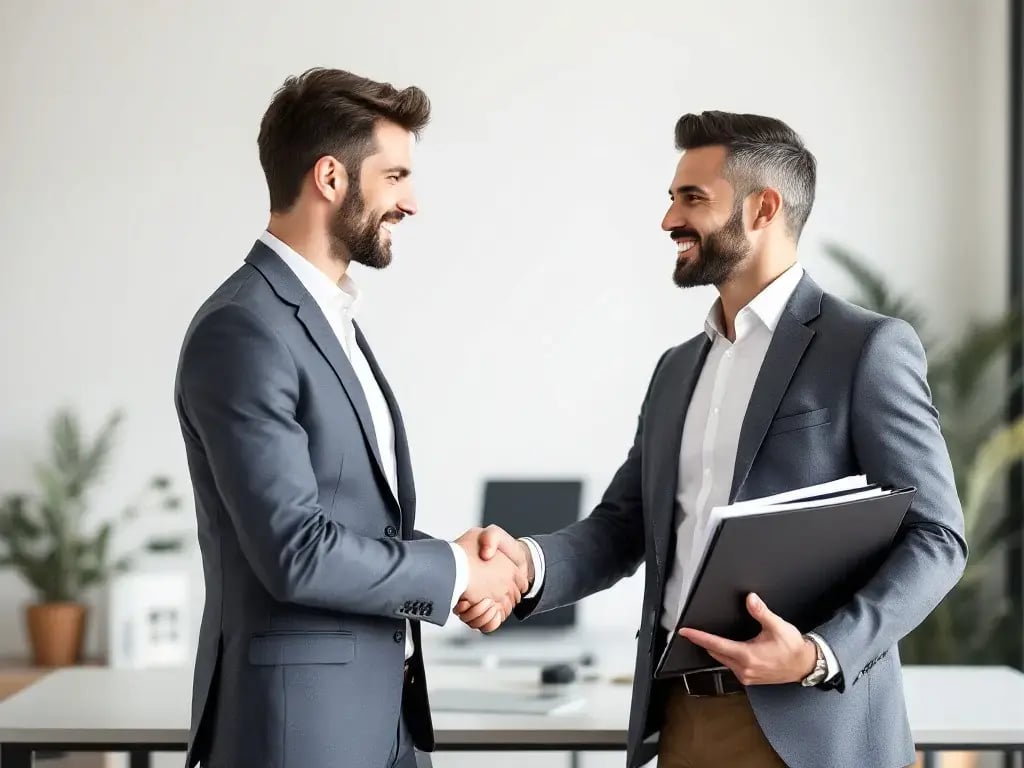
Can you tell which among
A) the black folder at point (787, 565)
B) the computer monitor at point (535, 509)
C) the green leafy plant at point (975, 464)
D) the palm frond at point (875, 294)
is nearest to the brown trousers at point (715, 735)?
the black folder at point (787, 565)

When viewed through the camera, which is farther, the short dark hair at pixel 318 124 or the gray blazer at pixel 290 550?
the short dark hair at pixel 318 124

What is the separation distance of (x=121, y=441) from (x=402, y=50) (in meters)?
2.11

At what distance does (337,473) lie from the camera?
1938mm

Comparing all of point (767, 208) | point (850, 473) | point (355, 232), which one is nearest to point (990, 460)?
point (767, 208)

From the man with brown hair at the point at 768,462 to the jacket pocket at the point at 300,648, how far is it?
0.37 metres

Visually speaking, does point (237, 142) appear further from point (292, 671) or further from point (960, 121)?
point (292, 671)

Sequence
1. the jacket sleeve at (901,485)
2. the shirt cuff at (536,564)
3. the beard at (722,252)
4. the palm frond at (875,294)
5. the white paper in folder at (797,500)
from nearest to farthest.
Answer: the white paper in folder at (797,500), the jacket sleeve at (901,485), the beard at (722,252), the shirt cuff at (536,564), the palm frond at (875,294)

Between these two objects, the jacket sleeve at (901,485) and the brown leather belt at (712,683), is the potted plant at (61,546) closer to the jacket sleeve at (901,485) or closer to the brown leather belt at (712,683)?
the brown leather belt at (712,683)

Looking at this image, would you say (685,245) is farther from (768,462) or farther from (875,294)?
(875,294)

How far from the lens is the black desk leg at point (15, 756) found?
2.34m

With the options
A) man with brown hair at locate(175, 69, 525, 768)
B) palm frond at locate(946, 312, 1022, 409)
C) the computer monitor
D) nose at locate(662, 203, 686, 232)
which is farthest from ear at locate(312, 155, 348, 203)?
palm frond at locate(946, 312, 1022, 409)

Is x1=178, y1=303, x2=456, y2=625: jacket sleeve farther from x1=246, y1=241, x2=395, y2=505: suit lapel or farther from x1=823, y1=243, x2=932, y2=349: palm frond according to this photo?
x1=823, y1=243, x2=932, y2=349: palm frond

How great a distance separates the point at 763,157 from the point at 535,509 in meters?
2.28

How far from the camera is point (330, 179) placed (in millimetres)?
2131
